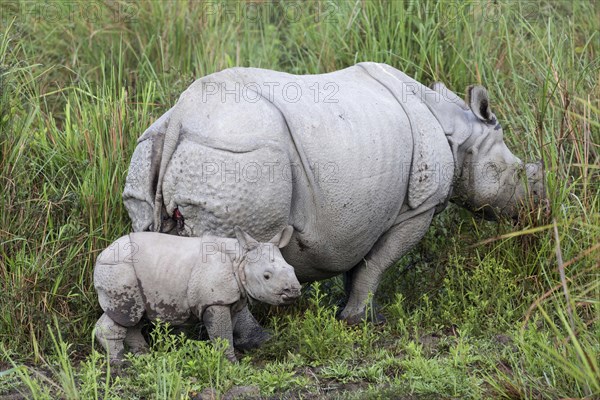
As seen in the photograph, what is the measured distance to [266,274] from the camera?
5035 millimetres

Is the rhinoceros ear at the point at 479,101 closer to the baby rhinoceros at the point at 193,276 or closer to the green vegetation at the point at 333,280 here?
the green vegetation at the point at 333,280

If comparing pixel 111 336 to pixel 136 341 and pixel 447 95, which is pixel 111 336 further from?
pixel 447 95

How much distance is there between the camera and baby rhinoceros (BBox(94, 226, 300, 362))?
5.07m

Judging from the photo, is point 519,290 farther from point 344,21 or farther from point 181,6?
point 181,6

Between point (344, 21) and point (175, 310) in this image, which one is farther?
point (344, 21)

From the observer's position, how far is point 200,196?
5.13m

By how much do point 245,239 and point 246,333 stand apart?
765 millimetres

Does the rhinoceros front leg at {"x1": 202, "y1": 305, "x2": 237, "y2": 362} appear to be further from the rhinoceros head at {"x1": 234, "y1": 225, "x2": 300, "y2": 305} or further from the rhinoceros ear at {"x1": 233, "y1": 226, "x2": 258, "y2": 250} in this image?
the rhinoceros ear at {"x1": 233, "y1": 226, "x2": 258, "y2": 250}

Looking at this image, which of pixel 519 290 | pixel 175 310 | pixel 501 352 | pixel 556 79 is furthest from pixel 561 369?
pixel 556 79

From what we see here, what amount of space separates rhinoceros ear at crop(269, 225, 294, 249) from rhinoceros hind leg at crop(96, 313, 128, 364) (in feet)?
3.08

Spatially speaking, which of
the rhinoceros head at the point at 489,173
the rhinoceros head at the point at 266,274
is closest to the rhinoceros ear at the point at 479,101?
the rhinoceros head at the point at 489,173

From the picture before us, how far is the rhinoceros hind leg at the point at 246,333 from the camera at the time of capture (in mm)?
5590

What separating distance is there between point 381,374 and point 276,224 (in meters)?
0.95

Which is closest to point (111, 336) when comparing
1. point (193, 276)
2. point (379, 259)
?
point (193, 276)
